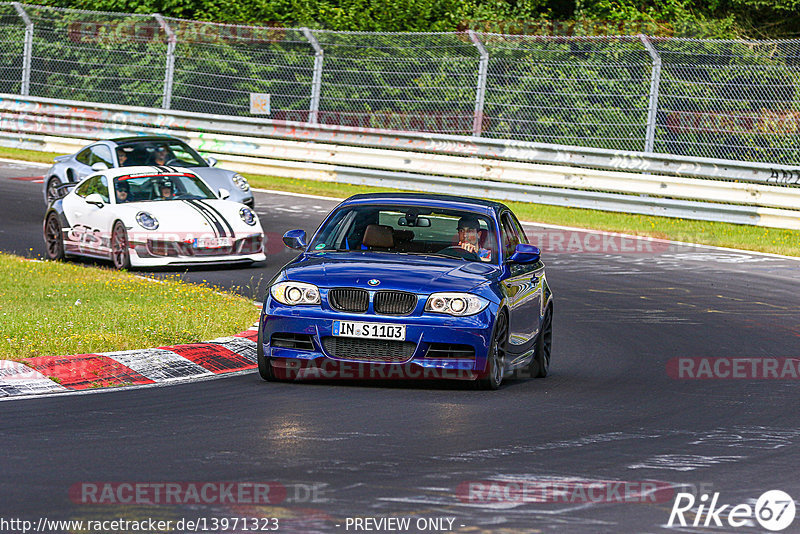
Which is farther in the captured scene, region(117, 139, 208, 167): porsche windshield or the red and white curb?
region(117, 139, 208, 167): porsche windshield

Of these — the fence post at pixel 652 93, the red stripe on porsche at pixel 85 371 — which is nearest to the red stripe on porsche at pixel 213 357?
the red stripe on porsche at pixel 85 371

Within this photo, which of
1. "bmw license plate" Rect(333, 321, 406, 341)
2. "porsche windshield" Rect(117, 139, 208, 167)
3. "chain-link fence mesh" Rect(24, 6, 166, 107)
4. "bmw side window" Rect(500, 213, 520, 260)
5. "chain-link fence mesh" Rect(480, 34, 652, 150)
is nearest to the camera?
"bmw license plate" Rect(333, 321, 406, 341)

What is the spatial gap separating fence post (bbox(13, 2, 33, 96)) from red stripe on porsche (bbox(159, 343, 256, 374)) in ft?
65.7

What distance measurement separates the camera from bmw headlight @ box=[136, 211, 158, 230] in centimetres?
1675

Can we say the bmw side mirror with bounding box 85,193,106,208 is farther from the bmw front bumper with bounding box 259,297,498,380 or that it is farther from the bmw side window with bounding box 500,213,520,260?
the bmw front bumper with bounding box 259,297,498,380

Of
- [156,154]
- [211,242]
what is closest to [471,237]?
[211,242]

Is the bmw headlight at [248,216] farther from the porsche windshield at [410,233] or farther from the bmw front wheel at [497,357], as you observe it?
the bmw front wheel at [497,357]

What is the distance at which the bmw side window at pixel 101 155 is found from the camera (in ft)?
70.1

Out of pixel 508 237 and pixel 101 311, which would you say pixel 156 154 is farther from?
pixel 508 237

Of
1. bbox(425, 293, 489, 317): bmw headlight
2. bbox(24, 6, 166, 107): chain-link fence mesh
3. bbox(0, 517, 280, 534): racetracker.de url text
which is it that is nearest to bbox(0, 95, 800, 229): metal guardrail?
bbox(24, 6, 166, 107): chain-link fence mesh

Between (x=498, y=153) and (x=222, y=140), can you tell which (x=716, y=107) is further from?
(x=222, y=140)

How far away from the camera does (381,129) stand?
25953mm

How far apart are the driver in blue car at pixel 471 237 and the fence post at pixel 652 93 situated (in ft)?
41.4

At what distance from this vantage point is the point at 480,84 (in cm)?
2456
